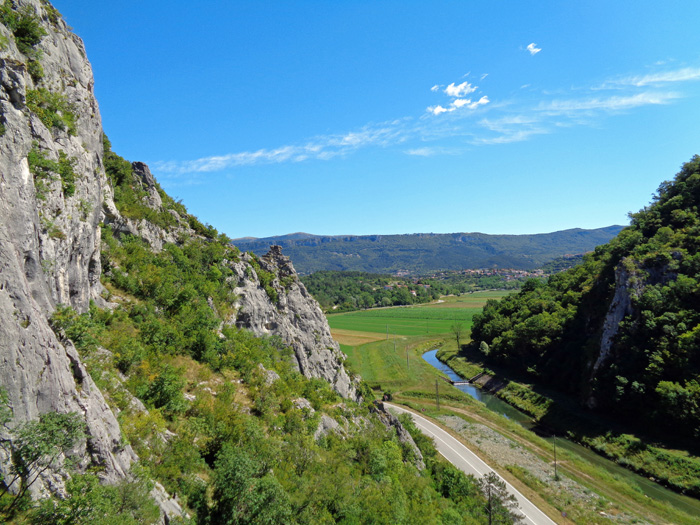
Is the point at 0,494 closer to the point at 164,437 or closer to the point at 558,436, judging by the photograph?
the point at 164,437

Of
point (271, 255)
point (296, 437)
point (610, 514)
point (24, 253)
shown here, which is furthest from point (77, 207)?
point (610, 514)

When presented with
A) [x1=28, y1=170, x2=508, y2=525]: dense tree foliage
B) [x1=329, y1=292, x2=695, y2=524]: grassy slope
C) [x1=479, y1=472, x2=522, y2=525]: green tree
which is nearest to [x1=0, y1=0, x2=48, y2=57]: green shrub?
[x1=28, y1=170, x2=508, y2=525]: dense tree foliage

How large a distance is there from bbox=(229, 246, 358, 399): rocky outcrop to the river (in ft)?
92.4

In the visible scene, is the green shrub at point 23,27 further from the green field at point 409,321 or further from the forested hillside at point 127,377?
the green field at point 409,321

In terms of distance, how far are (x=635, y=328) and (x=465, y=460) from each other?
104 ft

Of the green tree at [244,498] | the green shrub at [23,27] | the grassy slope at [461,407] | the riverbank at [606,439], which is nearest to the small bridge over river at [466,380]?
the grassy slope at [461,407]

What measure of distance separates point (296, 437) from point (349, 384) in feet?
72.3

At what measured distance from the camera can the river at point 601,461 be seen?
3169 cm

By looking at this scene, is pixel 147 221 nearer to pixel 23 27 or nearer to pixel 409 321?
pixel 23 27

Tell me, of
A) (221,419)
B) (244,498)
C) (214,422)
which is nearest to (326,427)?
(221,419)

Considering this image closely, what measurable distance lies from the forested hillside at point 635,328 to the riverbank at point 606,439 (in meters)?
2.98

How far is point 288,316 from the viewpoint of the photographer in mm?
36438

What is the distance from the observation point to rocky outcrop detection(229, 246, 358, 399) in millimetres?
30656

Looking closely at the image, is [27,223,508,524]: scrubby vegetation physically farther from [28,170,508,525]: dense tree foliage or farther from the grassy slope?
the grassy slope
